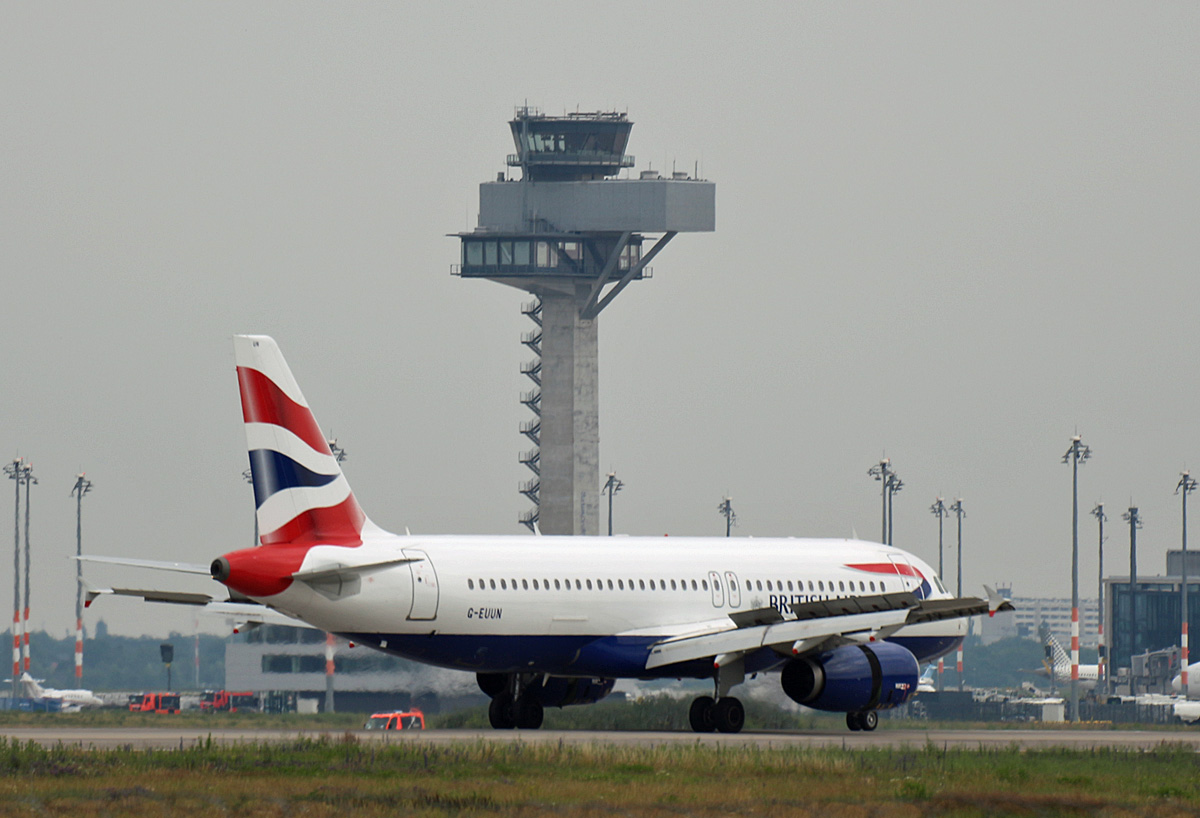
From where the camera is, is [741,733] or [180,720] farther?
[180,720]

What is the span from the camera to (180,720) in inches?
2004

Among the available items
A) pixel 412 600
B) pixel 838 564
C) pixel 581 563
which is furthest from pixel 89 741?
pixel 838 564

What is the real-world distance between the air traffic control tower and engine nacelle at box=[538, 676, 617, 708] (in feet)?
275

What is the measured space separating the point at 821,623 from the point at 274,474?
10.9m

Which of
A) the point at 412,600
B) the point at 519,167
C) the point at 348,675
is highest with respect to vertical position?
the point at 519,167

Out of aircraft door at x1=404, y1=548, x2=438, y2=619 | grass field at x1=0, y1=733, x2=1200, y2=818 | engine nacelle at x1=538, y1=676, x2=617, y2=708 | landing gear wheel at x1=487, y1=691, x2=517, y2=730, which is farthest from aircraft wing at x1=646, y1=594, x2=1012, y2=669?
grass field at x1=0, y1=733, x2=1200, y2=818

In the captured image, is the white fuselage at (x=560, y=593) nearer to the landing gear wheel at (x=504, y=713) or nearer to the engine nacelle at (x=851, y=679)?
the engine nacelle at (x=851, y=679)

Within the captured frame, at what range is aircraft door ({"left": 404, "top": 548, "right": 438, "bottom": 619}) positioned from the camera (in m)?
38.2

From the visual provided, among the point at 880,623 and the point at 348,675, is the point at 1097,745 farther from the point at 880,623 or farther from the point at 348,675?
the point at 348,675

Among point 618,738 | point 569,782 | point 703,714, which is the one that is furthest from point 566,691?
point 569,782

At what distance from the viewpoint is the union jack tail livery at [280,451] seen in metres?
37.2

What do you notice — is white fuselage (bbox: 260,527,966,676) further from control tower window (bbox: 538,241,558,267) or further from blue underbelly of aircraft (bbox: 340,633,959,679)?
control tower window (bbox: 538,241,558,267)

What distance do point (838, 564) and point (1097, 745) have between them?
336 inches

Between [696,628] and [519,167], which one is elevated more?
[519,167]
